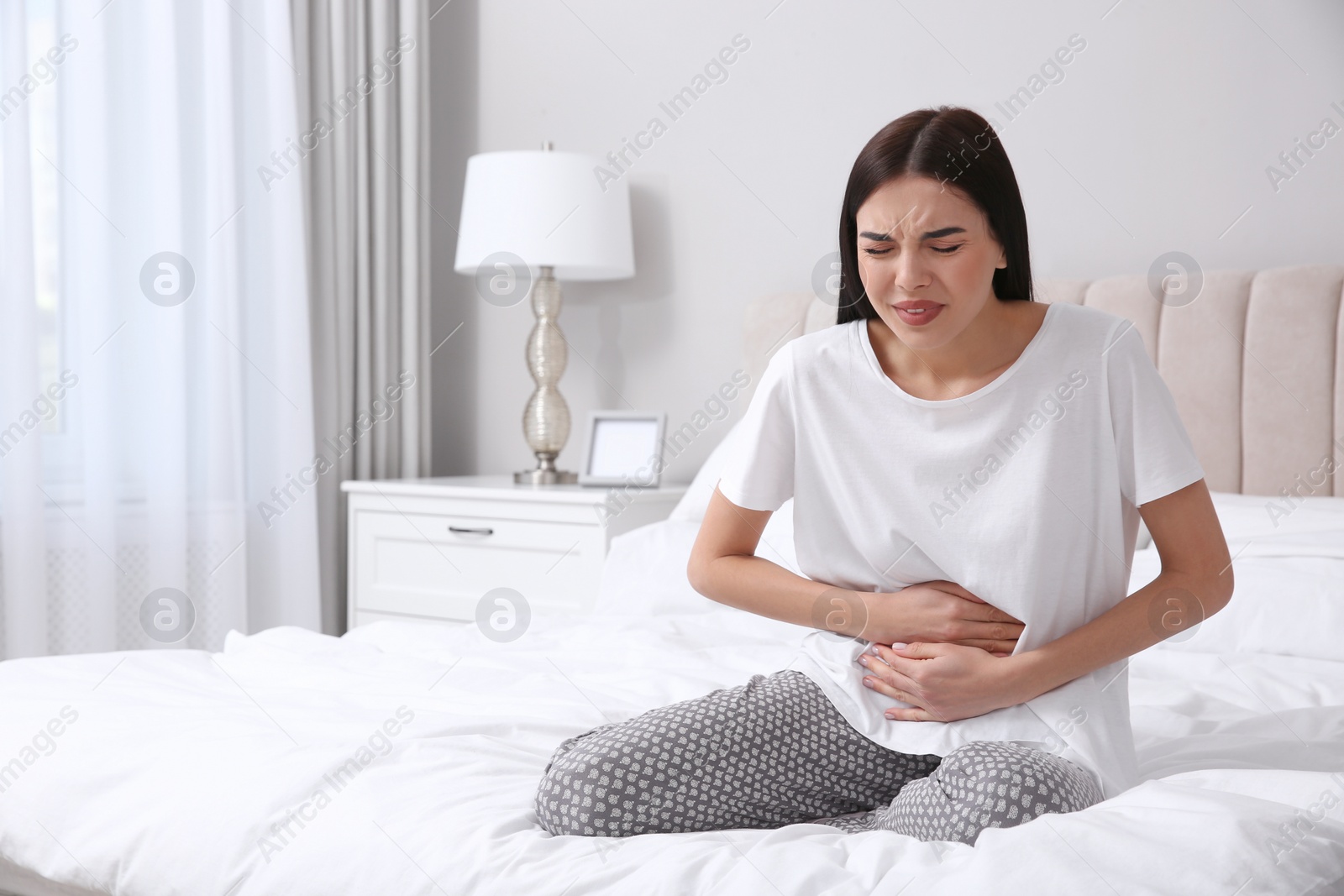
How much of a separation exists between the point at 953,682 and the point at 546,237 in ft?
6.10

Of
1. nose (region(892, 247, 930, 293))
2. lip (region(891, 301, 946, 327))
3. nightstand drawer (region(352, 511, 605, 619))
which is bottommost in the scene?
nightstand drawer (region(352, 511, 605, 619))

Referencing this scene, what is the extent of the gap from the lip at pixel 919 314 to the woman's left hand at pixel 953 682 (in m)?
0.29

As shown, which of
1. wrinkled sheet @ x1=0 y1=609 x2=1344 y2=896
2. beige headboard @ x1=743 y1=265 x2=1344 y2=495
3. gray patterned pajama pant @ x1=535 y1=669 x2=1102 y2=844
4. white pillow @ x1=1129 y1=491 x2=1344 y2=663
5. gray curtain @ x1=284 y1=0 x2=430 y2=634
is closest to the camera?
wrinkled sheet @ x1=0 y1=609 x2=1344 y2=896

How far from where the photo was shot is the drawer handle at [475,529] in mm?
2600

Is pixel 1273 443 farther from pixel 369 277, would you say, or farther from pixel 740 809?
pixel 369 277

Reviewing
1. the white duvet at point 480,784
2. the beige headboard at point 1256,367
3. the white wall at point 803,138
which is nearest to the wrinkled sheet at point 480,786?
the white duvet at point 480,784

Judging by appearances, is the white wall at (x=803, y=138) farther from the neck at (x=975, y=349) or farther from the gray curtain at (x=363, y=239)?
the neck at (x=975, y=349)

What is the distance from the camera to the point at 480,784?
38.9 inches

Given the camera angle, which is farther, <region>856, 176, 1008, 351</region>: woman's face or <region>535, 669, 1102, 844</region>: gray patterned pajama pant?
<region>856, 176, 1008, 351</region>: woman's face

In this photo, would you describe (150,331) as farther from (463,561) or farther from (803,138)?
(803,138)

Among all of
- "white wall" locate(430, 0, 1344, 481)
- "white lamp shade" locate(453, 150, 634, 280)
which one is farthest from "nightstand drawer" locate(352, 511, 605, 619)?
"white lamp shade" locate(453, 150, 634, 280)

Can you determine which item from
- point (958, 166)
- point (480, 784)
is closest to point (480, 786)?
point (480, 784)

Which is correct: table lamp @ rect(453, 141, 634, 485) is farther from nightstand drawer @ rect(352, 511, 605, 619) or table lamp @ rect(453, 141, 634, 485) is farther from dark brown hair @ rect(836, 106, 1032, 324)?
dark brown hair @ rect(836, 106, 1032, 324)

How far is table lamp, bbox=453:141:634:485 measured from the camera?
2.67m
